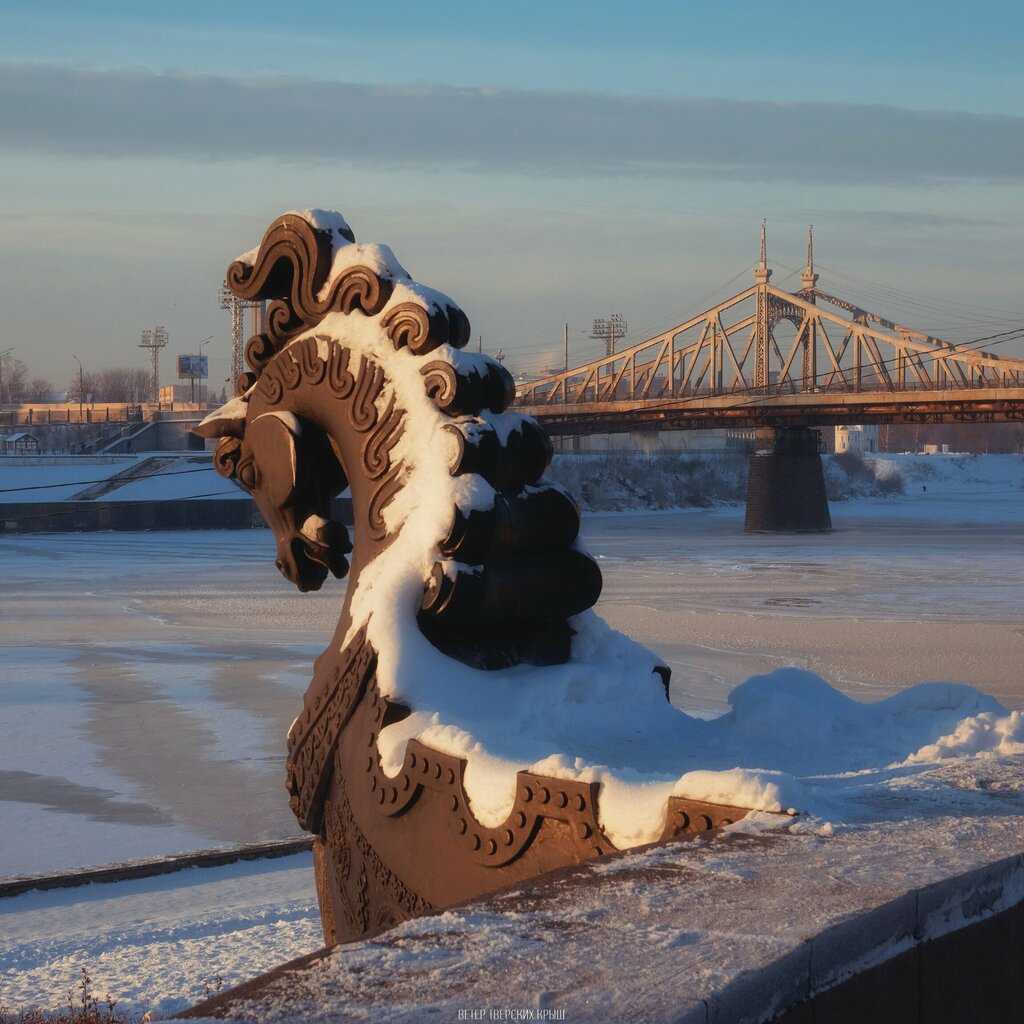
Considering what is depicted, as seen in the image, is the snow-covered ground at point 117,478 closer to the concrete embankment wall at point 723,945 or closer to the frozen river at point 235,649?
the frozen river at point 235,649

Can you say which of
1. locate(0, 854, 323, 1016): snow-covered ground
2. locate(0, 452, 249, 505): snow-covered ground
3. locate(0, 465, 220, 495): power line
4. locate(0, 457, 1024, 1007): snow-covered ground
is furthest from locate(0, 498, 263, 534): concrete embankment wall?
locate(0, 854, 323, 1016): snow-covered ground

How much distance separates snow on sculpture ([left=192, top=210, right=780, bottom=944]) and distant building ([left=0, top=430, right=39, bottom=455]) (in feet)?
163

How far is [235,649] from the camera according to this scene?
13875 millimetres

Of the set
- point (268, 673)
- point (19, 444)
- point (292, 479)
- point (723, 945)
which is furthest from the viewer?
point (19, 444)

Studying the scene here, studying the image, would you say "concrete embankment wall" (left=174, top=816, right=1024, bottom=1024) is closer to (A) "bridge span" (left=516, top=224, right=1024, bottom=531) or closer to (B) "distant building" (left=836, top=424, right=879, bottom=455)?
(A) "bridge span" (left=516, top=224, right=1024, bottom=531)

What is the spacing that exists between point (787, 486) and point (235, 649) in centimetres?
3179

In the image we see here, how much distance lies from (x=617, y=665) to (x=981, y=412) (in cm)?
3862

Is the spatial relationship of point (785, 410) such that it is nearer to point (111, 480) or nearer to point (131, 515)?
point (131, 515)

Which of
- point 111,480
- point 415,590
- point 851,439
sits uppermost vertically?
point 851,439

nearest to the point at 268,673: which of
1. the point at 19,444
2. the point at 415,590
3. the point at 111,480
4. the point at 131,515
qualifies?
the point at 415,590

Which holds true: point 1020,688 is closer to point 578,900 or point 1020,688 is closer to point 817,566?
point 578,900

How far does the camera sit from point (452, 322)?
3416 mm

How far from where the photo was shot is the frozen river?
289 inches

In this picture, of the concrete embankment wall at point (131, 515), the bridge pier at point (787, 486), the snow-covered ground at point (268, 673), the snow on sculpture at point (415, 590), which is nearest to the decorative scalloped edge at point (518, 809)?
the snow on sculpture at point (415, 590)
